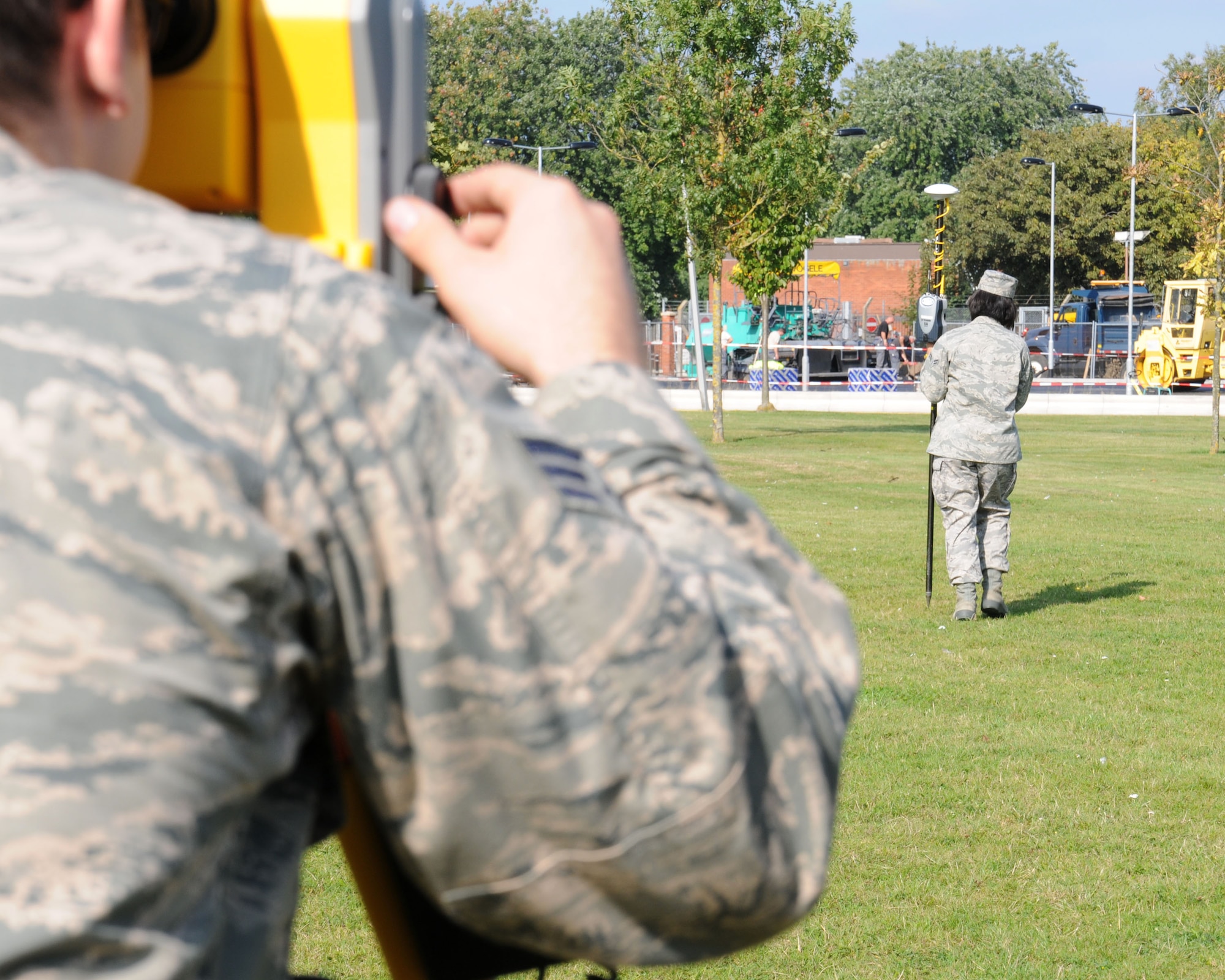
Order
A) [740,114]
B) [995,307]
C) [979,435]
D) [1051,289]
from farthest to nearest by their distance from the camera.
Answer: [1051,289] < [740,114] < [995,307] < [979,435]

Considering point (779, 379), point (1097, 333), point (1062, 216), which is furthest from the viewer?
point (1062, 216)

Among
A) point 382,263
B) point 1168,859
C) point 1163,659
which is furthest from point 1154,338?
point 382,263

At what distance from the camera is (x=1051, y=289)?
53062 millimetres

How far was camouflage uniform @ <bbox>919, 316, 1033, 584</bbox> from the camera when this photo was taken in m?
9.61

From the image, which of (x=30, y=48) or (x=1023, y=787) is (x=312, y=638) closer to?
(x=30, y=48)

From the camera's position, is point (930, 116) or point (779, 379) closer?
point (779, 379)

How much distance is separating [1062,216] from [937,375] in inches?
2115

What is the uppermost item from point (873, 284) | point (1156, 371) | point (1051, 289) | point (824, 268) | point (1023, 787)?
point (824, 268)

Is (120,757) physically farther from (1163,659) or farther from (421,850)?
(1163,659)

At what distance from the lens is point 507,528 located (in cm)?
77

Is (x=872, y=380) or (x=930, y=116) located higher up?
(x=930, y=116)

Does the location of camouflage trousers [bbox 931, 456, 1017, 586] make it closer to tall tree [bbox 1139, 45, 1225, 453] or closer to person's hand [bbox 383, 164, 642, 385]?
person's hand [bbox 383, 164, 642, 385]

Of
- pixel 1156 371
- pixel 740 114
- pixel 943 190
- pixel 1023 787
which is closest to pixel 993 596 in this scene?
pixel 1023 787

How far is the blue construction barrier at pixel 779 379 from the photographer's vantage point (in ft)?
146
